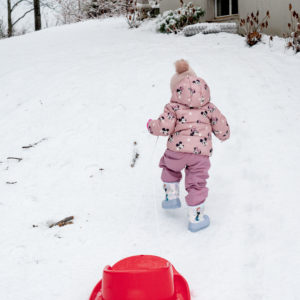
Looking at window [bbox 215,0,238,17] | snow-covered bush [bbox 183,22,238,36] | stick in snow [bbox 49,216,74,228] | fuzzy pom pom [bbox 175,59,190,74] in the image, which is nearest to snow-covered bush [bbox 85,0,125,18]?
window [bbox 215,0,238,17]

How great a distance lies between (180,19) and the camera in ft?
30.5

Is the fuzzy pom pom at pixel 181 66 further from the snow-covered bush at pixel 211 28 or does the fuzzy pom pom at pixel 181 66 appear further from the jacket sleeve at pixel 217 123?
the snow-covered bush at pixel 211 28

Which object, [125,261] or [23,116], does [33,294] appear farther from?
[23,116]

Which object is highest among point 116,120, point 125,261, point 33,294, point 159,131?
point 159,131

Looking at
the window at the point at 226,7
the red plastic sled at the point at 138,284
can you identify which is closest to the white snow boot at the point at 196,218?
the red plastic sled at the point at 138,284

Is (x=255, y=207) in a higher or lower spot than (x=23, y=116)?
lower

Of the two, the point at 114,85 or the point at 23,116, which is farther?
the point at 114,85

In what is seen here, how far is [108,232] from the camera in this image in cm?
303

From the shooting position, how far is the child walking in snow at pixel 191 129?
2.88 m

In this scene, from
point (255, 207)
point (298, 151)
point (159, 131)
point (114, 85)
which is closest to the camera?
point (159, 131)

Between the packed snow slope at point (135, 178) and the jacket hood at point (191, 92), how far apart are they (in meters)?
1.04

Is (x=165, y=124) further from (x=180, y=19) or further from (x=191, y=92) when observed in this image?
(x=180, y=19)

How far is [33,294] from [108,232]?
838 millimetres

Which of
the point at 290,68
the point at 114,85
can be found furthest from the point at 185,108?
the point at 290,68
